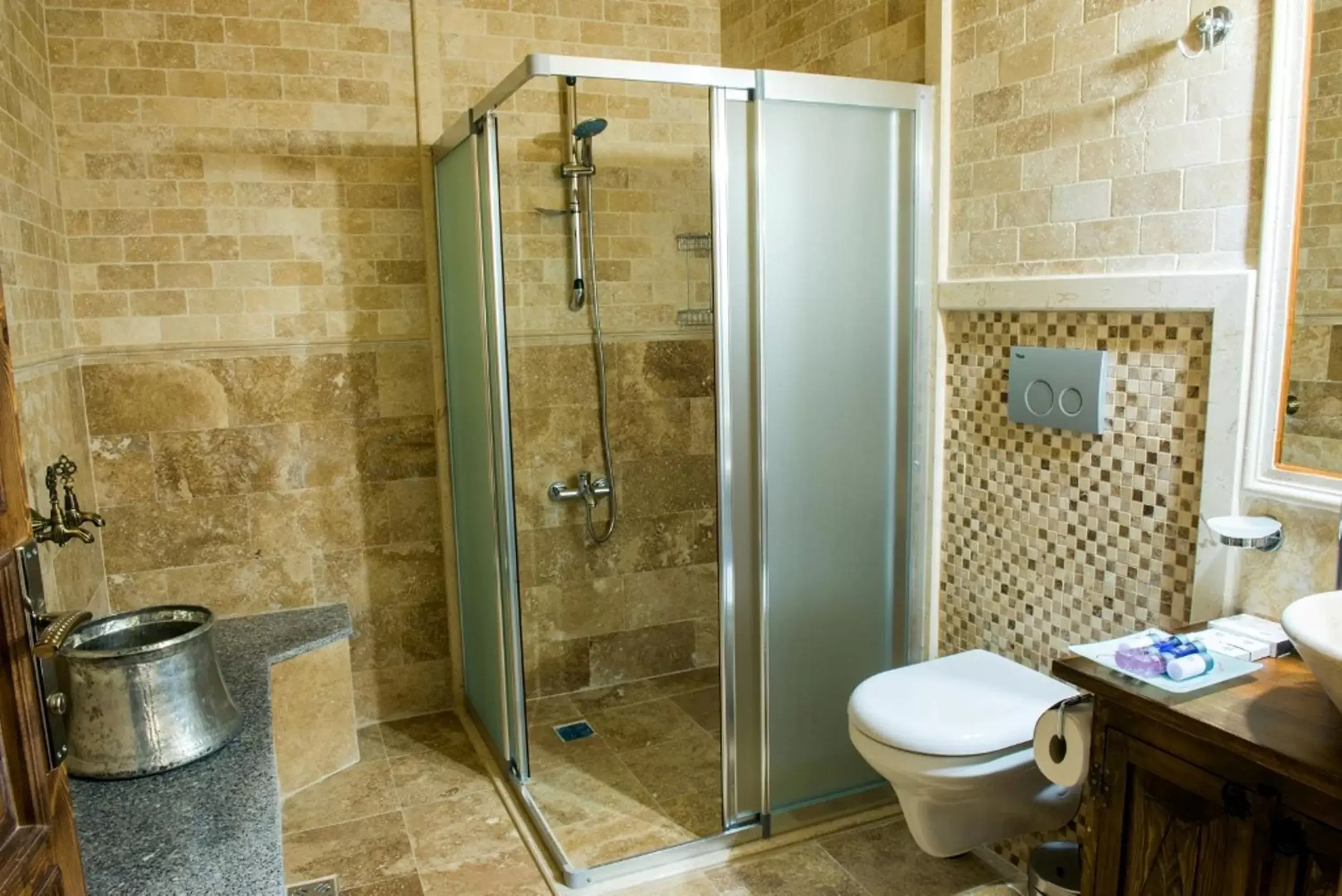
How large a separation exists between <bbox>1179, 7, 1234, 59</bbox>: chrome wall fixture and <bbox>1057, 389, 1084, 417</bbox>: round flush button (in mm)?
728

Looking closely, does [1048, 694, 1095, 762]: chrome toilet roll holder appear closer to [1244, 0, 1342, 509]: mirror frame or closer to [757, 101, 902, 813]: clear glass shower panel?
[1244, 0, 1342, 509]: mirror frame

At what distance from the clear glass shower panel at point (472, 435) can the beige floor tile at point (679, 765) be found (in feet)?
1.49

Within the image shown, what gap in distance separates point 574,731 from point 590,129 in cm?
211

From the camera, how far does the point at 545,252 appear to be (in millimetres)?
3193

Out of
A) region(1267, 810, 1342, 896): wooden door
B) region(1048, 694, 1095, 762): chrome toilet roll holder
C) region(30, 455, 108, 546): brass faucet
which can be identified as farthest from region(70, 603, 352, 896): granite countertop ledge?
region(1267, 810, 1342, 896): wooden door

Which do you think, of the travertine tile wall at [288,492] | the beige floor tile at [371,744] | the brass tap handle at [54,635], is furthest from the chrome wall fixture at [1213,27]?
the beige floor tile at [371,744]

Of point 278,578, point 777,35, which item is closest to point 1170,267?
point 777,35

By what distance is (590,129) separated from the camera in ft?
10.5

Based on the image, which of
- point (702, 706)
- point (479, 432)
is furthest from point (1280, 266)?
point (702, 706)

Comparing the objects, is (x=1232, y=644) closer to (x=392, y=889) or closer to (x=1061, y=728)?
(x=1061, y=728)

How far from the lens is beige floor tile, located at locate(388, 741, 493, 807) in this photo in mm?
2953

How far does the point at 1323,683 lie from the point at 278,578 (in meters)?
3.00

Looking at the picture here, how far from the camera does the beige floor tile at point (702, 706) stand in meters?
3.32

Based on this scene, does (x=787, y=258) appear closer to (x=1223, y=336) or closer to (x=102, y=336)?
(x=1223, y=336)
